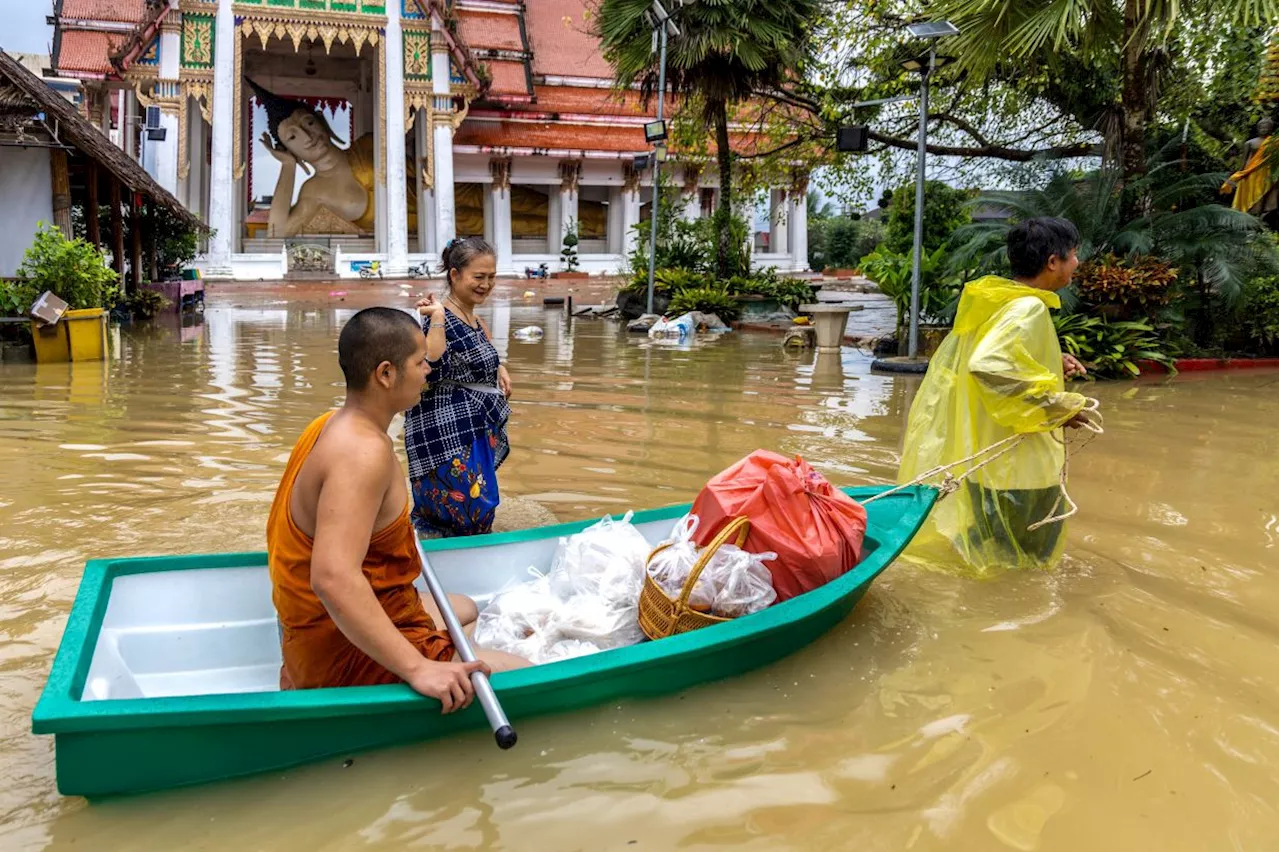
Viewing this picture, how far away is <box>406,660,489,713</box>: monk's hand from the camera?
2424 millimetres

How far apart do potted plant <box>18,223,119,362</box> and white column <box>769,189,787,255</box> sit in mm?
24271

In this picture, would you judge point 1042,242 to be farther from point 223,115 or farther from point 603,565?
point 223,115

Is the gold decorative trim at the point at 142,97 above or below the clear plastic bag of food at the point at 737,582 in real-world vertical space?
above

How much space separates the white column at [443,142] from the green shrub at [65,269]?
16.9 m

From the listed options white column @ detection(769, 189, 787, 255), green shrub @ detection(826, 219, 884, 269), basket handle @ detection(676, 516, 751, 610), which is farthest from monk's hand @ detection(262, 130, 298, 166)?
basket handle @ detection(676, 516, 751, 610)

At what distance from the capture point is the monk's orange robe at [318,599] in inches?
96.3

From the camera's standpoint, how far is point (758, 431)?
737cm

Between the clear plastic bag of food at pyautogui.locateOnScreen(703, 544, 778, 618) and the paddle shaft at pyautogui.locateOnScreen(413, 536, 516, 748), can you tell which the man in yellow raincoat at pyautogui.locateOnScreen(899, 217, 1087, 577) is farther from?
the paddle shaft at pyautogui.locateOnScreen(413, 536, 516, 748)

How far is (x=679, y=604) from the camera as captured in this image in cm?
307

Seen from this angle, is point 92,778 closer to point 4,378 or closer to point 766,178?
point 4,378

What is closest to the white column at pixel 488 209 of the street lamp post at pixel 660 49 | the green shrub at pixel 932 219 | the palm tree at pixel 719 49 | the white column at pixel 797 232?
the white column at pixel 797 232

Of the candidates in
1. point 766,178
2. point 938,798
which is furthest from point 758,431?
point 766,178

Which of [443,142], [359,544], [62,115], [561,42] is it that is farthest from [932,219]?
[561,42]

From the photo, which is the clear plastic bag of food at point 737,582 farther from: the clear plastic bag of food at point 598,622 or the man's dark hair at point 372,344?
the man's dark hair at point 372,344
